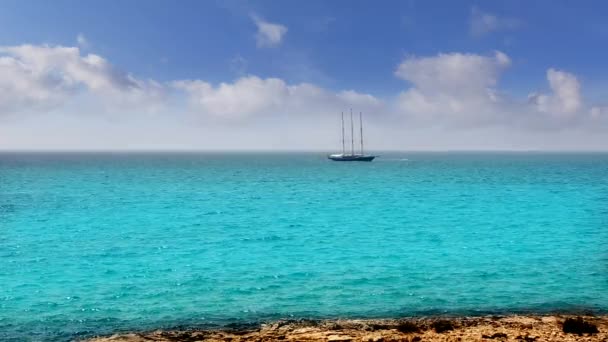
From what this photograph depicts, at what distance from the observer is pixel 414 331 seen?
62.7ft

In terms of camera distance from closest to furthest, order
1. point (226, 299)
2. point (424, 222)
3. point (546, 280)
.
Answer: point (226, 299)
point (546, 280)
point (424, 222)

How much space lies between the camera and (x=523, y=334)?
714 inches

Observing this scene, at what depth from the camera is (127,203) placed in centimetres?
7344

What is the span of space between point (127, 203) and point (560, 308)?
6465 cm

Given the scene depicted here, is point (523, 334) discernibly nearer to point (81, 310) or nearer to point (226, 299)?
point (226, 299)

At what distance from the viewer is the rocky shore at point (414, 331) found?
18.0 meters

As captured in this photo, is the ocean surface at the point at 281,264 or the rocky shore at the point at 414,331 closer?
the rocky shore at the point at 414,331

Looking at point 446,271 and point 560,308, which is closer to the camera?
point 560,308

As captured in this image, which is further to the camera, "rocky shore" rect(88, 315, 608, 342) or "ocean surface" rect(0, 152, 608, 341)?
"ocean surface" rect(0, 152, 608, 341)

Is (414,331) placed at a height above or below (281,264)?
above

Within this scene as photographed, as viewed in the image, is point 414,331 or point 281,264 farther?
point 281,264

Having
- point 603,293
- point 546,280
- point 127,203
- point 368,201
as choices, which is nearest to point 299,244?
point 546,280

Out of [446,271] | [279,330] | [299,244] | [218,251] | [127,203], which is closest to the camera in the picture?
[279,330]

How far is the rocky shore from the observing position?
59.2ft
